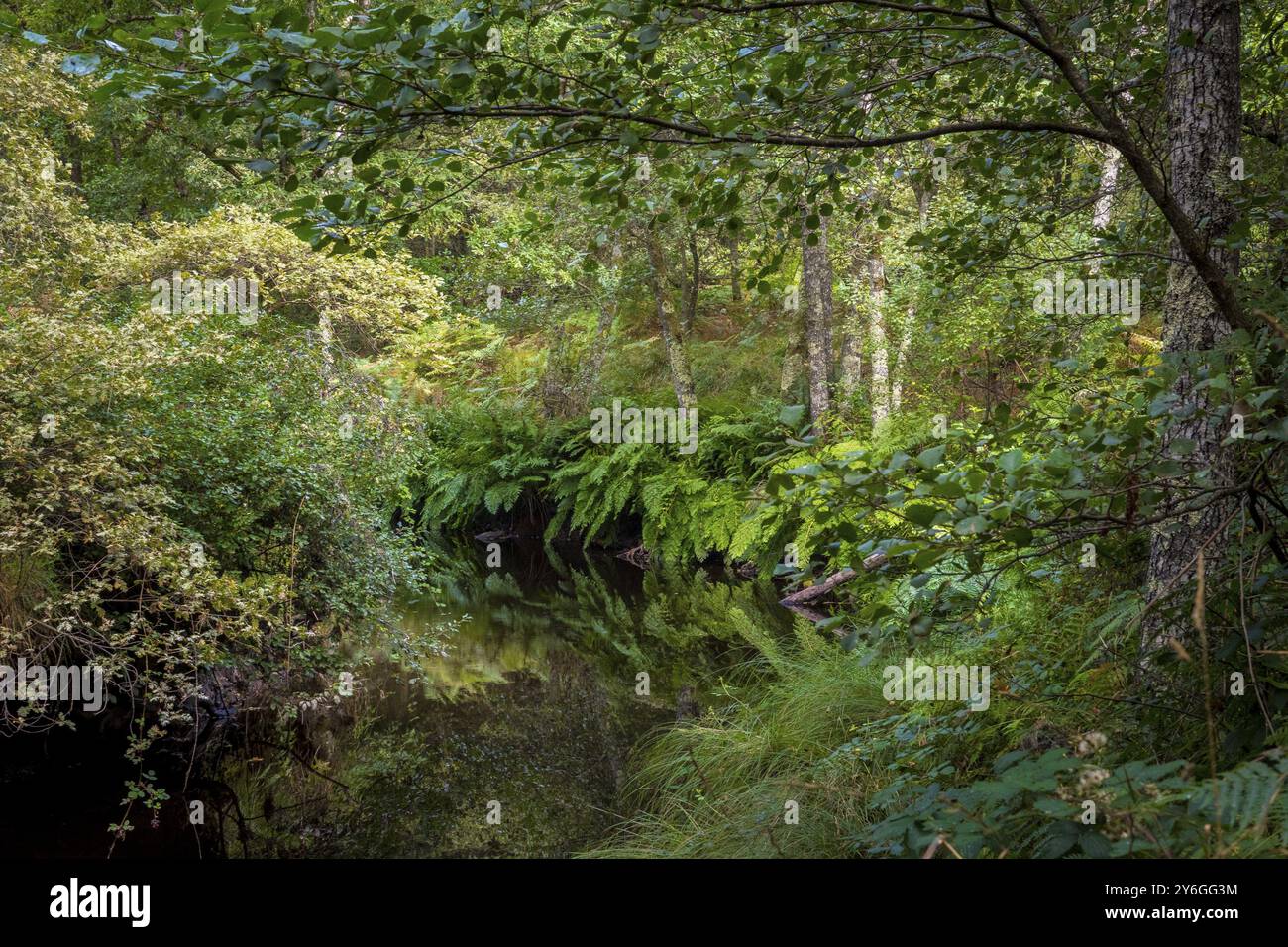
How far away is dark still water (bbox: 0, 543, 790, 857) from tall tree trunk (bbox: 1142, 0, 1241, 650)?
381 cm

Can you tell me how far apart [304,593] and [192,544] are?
70.5 inches

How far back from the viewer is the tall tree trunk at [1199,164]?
327cm

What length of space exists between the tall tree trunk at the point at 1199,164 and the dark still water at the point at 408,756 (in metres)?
3.81

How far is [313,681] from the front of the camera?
28.2 ft

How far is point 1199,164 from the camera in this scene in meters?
3.31

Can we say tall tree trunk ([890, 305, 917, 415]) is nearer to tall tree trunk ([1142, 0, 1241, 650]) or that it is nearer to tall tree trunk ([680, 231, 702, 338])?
tall tree trunk ([680, 231, 702, 338])

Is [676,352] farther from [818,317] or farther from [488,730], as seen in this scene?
[488,730]

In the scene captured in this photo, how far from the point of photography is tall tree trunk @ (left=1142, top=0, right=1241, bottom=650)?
3268mm

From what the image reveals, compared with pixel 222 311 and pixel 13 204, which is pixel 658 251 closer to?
pixel 222 311

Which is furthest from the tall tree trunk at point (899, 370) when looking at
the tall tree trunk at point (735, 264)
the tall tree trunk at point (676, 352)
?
the tall tree trunk at point (735, 264)

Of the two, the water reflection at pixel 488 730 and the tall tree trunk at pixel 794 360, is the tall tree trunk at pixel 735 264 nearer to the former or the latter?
the tall tree trunk at pixel 794 360

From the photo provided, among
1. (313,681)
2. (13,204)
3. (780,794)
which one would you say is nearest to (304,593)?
(313,681)

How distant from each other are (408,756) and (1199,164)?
6580 millimetres

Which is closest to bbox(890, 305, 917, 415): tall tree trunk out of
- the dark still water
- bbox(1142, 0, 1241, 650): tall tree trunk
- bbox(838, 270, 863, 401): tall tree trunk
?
bbox(838, 270, 863, 401): tall tree trunk
